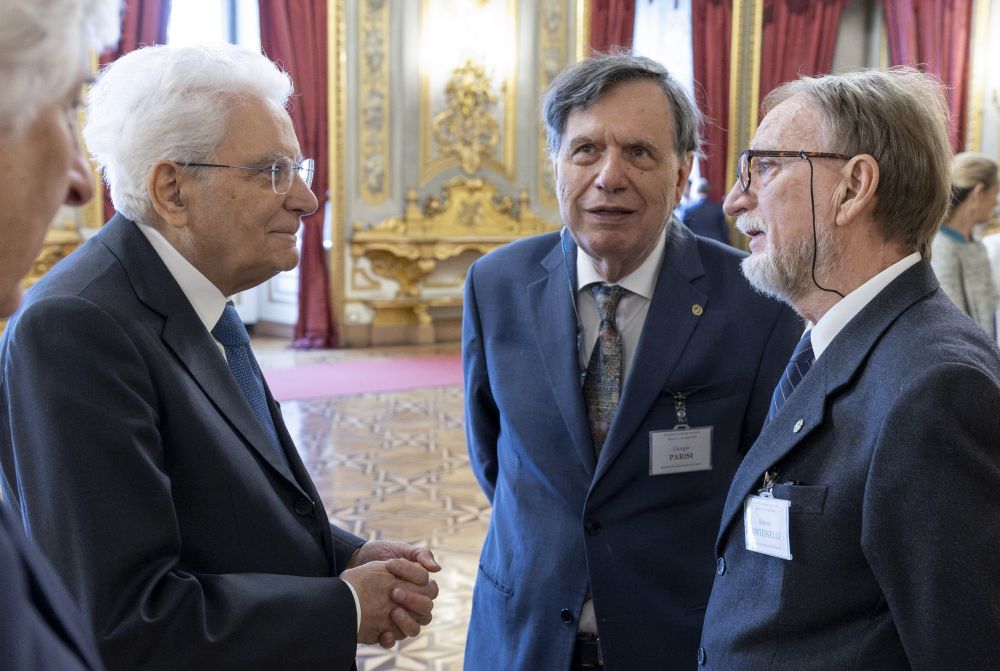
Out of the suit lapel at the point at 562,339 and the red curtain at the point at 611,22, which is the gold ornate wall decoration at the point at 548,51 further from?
the suit lapel at the point at 562,339

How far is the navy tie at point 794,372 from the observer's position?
5.03 feet

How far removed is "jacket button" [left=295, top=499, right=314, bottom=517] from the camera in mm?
1478

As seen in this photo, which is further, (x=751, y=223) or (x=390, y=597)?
(x=751, y=223)

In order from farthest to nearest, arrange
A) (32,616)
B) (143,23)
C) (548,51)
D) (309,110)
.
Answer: (548,51) < (309,110) < (143,23) < (32,616)

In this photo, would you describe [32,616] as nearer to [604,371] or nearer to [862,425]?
[862,425]

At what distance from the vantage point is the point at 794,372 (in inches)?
60.8

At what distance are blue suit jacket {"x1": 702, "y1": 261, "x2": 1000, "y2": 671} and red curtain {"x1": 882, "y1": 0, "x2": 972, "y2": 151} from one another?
477 inches

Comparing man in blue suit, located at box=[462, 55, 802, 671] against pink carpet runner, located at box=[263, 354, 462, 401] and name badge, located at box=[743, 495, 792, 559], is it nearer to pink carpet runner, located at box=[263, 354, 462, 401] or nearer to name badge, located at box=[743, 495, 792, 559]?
name badge, located at box=[743, 495, 792, 559]

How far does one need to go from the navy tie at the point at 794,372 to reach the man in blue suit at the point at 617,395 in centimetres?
24

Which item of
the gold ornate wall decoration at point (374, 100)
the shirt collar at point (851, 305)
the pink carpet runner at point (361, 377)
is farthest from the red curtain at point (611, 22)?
the shirt collar at point (851, 305)

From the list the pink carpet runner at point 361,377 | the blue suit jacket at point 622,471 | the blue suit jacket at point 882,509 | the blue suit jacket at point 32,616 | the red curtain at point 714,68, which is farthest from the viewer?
the red curtain at point 714,68

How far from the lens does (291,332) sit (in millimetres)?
10195

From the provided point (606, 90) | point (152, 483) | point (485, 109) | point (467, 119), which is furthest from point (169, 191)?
point (485, 109)

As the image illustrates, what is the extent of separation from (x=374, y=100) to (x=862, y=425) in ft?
28.5
